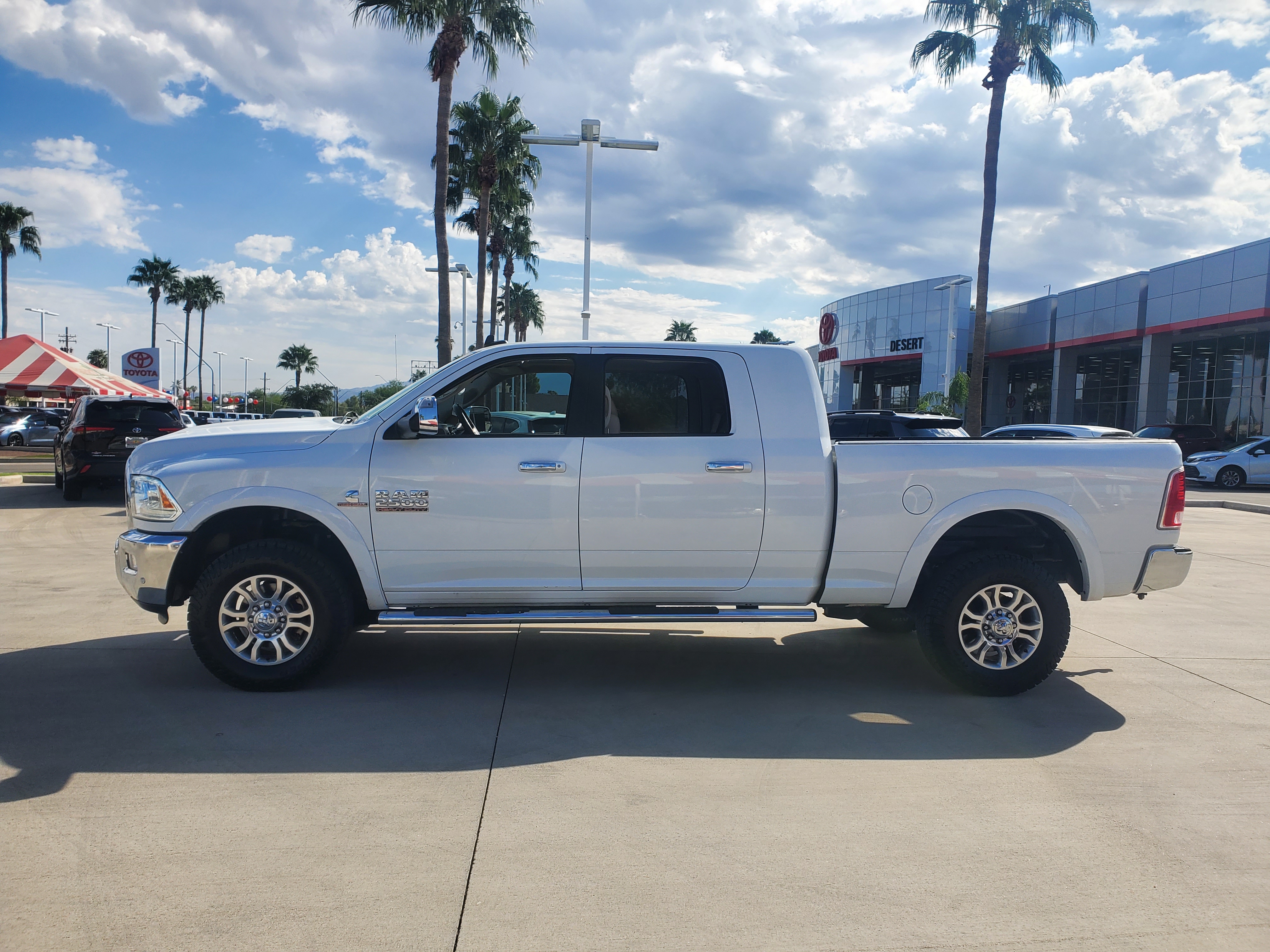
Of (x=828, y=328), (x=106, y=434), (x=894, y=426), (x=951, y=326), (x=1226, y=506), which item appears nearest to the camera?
(x=894, y=426)

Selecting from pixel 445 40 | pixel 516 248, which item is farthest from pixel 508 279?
pixel 445 40

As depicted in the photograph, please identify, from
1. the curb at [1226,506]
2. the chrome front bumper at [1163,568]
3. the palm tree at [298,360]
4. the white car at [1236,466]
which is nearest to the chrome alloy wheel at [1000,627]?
the chrome front bumper at [1163,568]

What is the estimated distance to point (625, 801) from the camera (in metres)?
3.76

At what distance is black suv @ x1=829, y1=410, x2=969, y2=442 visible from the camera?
11.5m

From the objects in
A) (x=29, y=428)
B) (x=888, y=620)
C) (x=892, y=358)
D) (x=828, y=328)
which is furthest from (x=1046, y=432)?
(x=828, y=328)

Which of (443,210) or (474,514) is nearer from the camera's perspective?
(474,514)

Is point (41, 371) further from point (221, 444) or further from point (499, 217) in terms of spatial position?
point (221, 444)

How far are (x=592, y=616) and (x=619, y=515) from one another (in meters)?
0.58

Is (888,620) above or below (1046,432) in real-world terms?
below

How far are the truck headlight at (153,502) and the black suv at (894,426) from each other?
8115mm

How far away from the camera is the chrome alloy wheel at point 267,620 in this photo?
16.3ft

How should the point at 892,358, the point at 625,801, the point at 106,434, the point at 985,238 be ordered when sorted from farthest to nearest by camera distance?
the point at 892,358 < the point at 985,238 < the point at 106,434 < the point at 625,801

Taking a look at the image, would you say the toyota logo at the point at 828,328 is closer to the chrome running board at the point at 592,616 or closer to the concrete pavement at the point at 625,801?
the concrete pavement at the point at 625,801

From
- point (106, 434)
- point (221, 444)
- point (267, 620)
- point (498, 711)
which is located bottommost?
point (498, 711)
